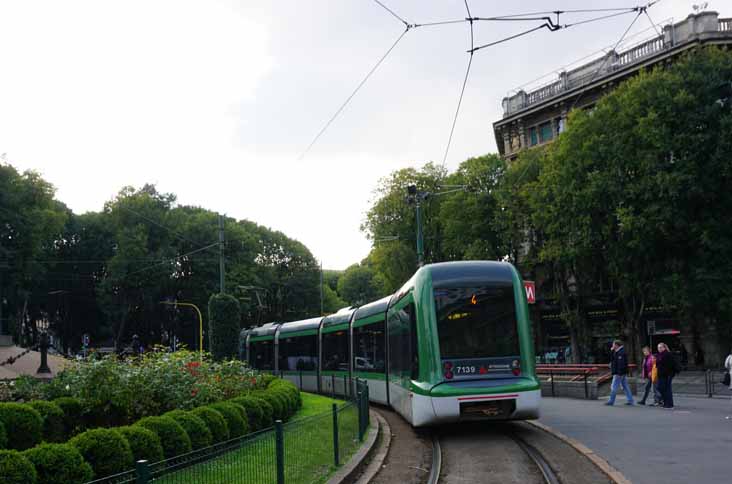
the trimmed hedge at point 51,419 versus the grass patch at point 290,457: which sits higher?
the trimmed hedge at point 51,419

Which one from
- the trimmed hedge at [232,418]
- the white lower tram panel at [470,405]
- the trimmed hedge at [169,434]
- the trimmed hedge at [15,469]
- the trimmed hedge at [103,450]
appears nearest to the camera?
the trimmed hedge at [15,469]

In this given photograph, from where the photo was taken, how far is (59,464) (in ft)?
25.6

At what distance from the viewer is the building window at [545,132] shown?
49.1 m

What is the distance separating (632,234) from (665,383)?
15791 mm

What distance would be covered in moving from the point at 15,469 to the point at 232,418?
557 centimetres

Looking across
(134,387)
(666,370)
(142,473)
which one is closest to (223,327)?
(134,387)

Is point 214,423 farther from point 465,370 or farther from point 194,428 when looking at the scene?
point 465,370

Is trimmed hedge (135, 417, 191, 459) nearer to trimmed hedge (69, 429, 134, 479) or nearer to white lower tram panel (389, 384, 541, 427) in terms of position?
trimmed hedge (69, 429, 134, 479)

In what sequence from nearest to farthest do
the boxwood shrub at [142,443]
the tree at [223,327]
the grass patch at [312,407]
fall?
1. the boxwood shrub at [142,443]
2. the grass patch at [312,407]
3. the tree at [223,327]

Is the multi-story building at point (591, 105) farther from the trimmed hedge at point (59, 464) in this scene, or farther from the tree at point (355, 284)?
the tree at point (355, 284)

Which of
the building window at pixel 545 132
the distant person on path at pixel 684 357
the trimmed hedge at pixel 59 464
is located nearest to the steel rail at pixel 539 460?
the trimmed hedge at pixel 59 464

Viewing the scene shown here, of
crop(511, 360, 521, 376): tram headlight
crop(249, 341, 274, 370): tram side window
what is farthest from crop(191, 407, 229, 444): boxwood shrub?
crop(249, 341, 274, 370): tram side window

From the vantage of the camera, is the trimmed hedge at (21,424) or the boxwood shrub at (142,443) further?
the trimmed hedge at (21,424)

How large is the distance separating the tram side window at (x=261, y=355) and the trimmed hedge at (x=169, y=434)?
74.7ft
